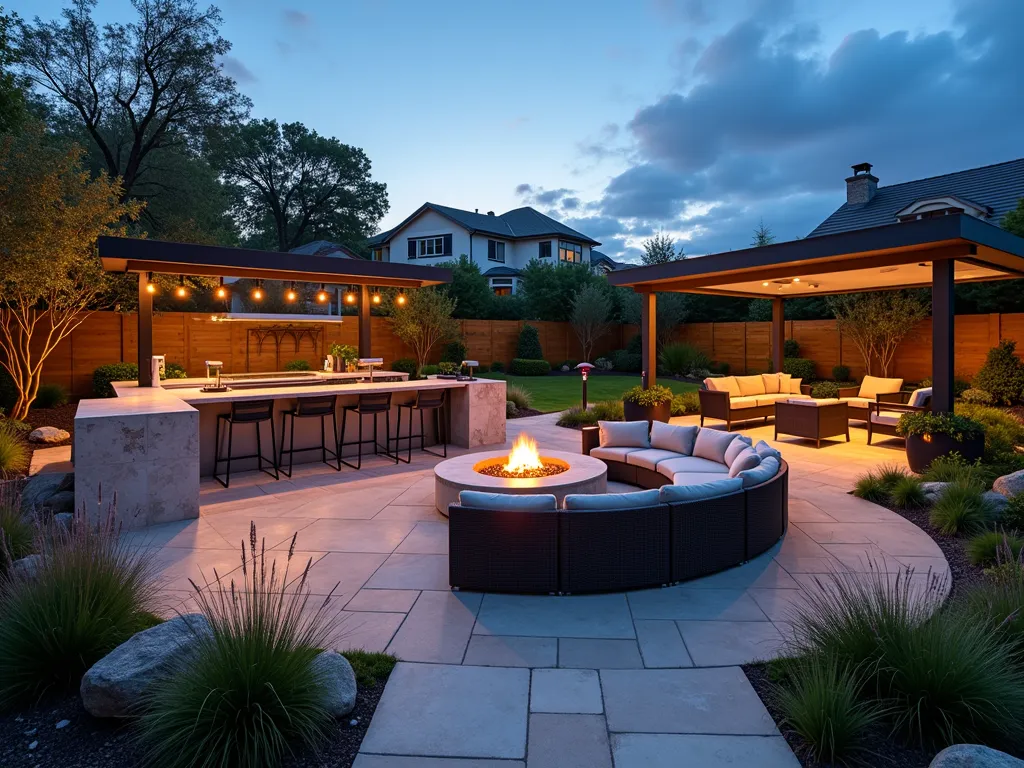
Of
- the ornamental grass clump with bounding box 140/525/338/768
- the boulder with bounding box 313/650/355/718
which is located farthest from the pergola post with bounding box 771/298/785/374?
the ornamental grass clump with bounding box 140/525/338/768

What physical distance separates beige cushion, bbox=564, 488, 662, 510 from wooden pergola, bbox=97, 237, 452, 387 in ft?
21.1

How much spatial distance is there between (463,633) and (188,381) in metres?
7.66

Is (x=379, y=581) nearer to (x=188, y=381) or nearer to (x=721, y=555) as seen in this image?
(x=721, y=555)

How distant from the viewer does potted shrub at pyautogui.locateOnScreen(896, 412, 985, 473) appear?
780 cm

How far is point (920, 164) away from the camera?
83.5 feet

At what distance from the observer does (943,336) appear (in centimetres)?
820

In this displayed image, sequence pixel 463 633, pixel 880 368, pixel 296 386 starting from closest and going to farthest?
pixel 463 633 < pixel 296 386 < pixel 880 368

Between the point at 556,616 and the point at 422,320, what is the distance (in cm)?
1607

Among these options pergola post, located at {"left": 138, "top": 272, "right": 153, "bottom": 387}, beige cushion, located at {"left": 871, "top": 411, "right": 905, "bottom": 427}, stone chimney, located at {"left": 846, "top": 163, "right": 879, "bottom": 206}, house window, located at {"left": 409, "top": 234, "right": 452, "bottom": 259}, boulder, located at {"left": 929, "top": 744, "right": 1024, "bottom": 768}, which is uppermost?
house window, located at {"left": 409, "top": 234, "right": 452, "bottom": 259}

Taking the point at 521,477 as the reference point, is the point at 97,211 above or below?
above

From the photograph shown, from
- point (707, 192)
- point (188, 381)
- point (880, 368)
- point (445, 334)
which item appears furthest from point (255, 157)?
point (880, 368)

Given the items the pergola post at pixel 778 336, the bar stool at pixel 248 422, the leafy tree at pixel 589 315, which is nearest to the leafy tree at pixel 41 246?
the bar stool at pixel 248 422

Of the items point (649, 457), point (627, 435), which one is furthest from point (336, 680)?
point (627, 435)

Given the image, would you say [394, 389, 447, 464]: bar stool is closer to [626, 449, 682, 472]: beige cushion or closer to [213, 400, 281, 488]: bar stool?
[213, 400, 281, 488]: bar stool
